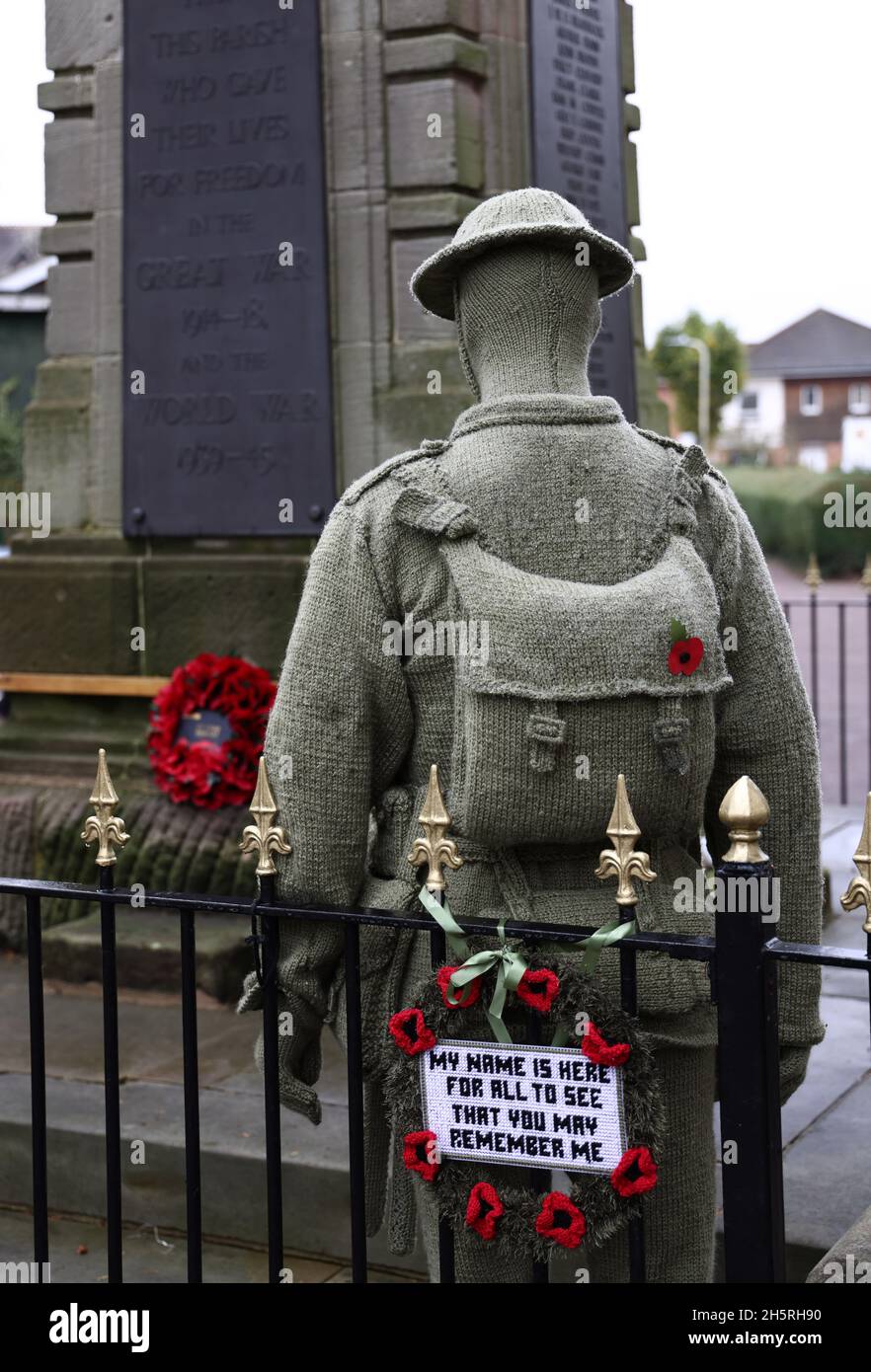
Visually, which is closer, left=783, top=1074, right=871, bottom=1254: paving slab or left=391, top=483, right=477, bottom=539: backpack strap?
left=391, top=483, right=477, bottom=539: backpack strap

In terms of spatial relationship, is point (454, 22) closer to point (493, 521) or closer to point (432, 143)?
point (432, 143)

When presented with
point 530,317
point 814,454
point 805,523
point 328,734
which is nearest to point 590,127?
point 530,317

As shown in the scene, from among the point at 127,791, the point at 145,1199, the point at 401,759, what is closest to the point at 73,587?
the point at 127,791

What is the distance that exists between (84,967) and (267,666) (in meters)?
1.36

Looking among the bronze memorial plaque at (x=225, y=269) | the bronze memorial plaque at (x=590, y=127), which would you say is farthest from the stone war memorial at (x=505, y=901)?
the bronze memorial plaque at (x=590, y=127)

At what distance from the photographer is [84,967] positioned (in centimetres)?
636

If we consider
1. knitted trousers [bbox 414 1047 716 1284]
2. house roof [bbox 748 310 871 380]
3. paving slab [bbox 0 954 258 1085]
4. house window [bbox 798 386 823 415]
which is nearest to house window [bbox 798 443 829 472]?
house window [bbox 798 386 823 415]

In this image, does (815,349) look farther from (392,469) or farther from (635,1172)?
(635,1172)

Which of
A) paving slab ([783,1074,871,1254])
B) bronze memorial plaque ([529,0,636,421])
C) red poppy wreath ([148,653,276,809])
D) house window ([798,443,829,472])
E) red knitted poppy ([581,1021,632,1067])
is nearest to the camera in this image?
red knitted poppy ([581,1021,632,1067])

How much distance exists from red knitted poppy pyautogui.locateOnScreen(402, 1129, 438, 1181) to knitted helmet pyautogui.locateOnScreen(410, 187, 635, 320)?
1.56 meters

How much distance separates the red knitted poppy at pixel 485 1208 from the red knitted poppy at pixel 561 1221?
0.08m

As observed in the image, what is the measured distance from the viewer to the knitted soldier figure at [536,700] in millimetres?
2930

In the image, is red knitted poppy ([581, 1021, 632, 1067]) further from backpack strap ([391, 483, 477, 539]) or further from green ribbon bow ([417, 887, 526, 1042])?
backpack strap ([391, 483, 477, 539])

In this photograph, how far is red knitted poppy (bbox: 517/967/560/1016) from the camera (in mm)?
2633
